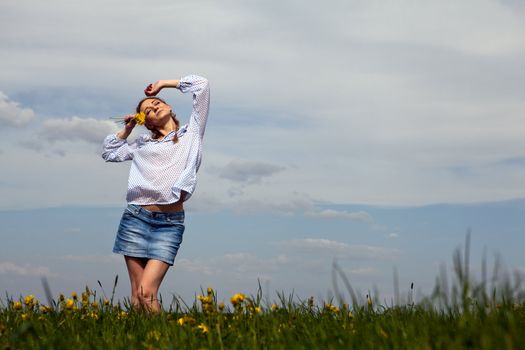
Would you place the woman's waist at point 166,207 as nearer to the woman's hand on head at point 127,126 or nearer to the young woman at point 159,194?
the young woman at point 159,194

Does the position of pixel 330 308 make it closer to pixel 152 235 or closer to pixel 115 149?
pixel 152 235

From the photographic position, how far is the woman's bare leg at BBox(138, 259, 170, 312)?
7.70 meters

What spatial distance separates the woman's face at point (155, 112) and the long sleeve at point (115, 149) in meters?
0.42

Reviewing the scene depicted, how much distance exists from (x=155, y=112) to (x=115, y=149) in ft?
2.61

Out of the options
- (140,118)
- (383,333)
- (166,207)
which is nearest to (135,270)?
(166,207)

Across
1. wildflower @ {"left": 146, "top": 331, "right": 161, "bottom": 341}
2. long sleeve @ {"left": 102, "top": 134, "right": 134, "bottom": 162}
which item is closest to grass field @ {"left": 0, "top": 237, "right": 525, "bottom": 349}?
wildflower @ {"left": 146, "top": 331, "right": 161, "bottom": 341}

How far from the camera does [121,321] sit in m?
6.47

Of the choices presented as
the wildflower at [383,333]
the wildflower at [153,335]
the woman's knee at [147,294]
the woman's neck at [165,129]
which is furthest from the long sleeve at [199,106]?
the wildflower at [383,333]

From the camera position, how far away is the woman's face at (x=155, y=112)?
859 cm

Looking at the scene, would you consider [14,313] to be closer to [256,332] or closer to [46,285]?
[46,285]

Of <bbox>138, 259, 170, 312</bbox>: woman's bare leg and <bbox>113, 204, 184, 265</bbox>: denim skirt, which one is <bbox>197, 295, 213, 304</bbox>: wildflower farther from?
<bbox>113, 204, 184, 265</bbox>: denim skirt

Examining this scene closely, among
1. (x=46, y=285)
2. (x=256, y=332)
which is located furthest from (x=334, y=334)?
(x=46, y=285)

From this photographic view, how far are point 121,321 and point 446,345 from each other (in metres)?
3.36

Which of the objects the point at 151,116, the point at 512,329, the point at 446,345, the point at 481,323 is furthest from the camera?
the point at 151,116
